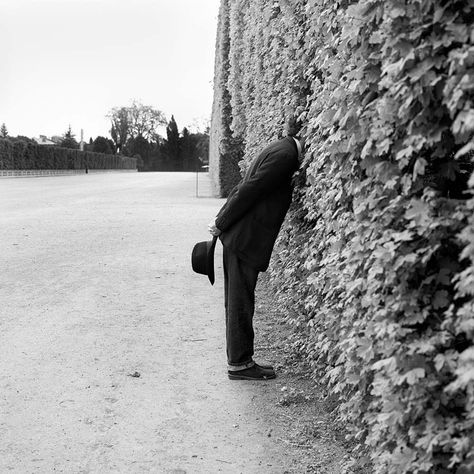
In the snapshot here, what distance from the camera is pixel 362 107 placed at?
272cm

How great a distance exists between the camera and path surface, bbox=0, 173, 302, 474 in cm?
368

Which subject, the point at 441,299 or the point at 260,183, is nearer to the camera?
the point at 441,299

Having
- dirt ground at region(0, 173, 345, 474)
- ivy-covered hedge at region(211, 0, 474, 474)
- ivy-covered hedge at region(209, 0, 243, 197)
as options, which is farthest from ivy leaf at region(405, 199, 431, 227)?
ivy-covered hedge at region(209, 0, 243, 197)

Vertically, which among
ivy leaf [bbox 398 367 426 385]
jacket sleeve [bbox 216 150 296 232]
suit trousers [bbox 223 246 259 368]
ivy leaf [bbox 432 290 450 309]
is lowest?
suit trousers [bbox 223 246 259 368]

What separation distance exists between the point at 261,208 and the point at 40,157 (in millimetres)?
57934

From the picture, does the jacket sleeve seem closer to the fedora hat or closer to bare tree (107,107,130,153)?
the fedora hat

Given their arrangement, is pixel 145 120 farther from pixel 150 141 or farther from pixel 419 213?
pixel 419 213

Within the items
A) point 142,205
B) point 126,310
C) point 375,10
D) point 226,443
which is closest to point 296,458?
point 226,443

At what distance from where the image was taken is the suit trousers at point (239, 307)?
4914mm

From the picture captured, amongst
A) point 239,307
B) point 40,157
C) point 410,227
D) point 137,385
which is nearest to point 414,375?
point 410,227

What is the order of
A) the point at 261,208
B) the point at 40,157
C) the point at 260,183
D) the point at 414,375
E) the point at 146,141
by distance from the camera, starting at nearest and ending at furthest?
the point at 414,375 < the point at 260,183 < the point at 261,208 < the point at 40,157 < the point at 146,141

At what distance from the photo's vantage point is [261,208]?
15.7 feet

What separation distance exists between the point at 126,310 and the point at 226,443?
3.27 meters

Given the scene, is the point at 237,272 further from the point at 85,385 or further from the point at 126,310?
the point at 126,310
